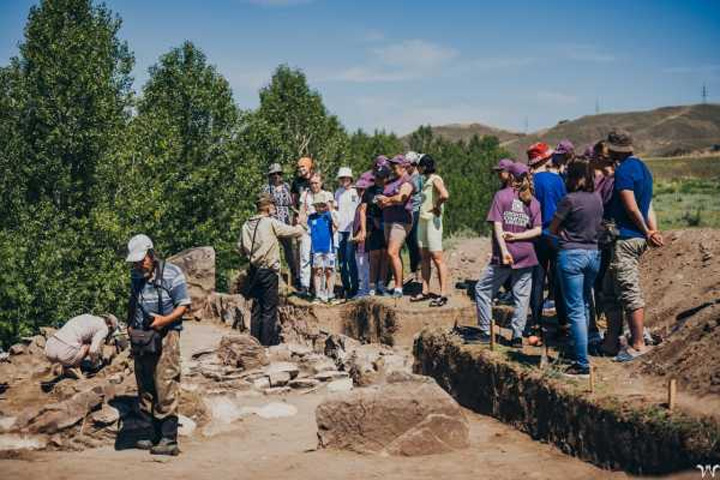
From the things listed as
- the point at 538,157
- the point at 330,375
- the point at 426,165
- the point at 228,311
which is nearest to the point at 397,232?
the point at 426,165

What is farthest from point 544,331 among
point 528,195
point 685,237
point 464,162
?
point 464,162

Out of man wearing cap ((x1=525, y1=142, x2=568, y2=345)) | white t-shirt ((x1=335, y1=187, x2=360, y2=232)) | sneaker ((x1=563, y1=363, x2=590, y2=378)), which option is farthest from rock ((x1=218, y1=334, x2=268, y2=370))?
sneaker ((x1=563, y1=363, x2=590, y2=378))

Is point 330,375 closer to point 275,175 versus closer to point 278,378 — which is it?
point 278,378

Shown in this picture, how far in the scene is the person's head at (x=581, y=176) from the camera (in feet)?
24.0

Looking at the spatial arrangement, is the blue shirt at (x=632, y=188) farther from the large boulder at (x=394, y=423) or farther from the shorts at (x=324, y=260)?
the shorts at (x=324, y=260)

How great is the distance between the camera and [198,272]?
1543cm

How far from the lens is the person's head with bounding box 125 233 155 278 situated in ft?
24.1

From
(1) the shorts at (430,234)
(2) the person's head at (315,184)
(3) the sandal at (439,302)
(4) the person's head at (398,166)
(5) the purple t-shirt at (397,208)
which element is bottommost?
(3) the sandal at (439,302)

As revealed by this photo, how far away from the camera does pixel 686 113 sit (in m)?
133

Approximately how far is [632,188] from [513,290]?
1.63 m

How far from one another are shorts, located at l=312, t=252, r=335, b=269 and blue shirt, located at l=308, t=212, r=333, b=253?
0.06 metres

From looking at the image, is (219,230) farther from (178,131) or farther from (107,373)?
(107,373)

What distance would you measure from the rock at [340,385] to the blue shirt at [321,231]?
2.89m

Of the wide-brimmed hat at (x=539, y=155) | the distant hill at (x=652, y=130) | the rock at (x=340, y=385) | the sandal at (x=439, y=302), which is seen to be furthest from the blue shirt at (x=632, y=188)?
the distant hill at (x=652, y=130)
